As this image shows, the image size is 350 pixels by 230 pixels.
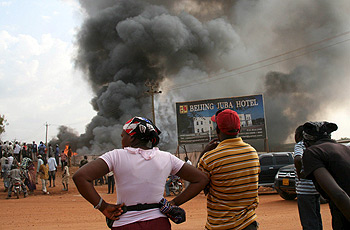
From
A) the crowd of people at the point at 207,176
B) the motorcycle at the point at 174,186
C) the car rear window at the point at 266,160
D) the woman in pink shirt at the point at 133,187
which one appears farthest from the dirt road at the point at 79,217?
the woman in pink shirt at the point at 133,187

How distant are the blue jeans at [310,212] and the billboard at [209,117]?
64.0ft

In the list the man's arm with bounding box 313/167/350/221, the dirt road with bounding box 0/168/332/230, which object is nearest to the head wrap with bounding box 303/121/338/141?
the man's arm with bounding box 313/167/350/221

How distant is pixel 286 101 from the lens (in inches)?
1706

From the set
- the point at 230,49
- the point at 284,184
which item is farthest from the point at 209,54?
the point at 284,184

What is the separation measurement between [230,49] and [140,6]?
15.4m

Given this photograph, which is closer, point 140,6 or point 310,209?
point 310,209

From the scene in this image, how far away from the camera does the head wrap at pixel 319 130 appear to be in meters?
2.74

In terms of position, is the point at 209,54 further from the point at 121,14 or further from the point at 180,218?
the point at 180,218

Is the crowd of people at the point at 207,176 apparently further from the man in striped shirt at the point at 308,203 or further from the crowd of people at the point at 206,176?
the man in striped shirt at the point at 308,203

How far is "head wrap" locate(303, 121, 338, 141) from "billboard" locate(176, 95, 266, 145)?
67.9 feet

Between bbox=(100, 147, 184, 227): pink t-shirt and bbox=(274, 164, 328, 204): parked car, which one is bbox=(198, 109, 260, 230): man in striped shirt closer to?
bbox=(100, 147, 184, 227): pink t-shirt

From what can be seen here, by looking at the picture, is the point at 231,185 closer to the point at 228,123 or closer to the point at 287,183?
the point at 228,123

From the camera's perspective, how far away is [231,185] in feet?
8.41

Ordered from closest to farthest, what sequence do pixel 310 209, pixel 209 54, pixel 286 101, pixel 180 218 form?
pixel 180 218 → pixel 310 209 → pixel 286 101 → pixel 209 54
